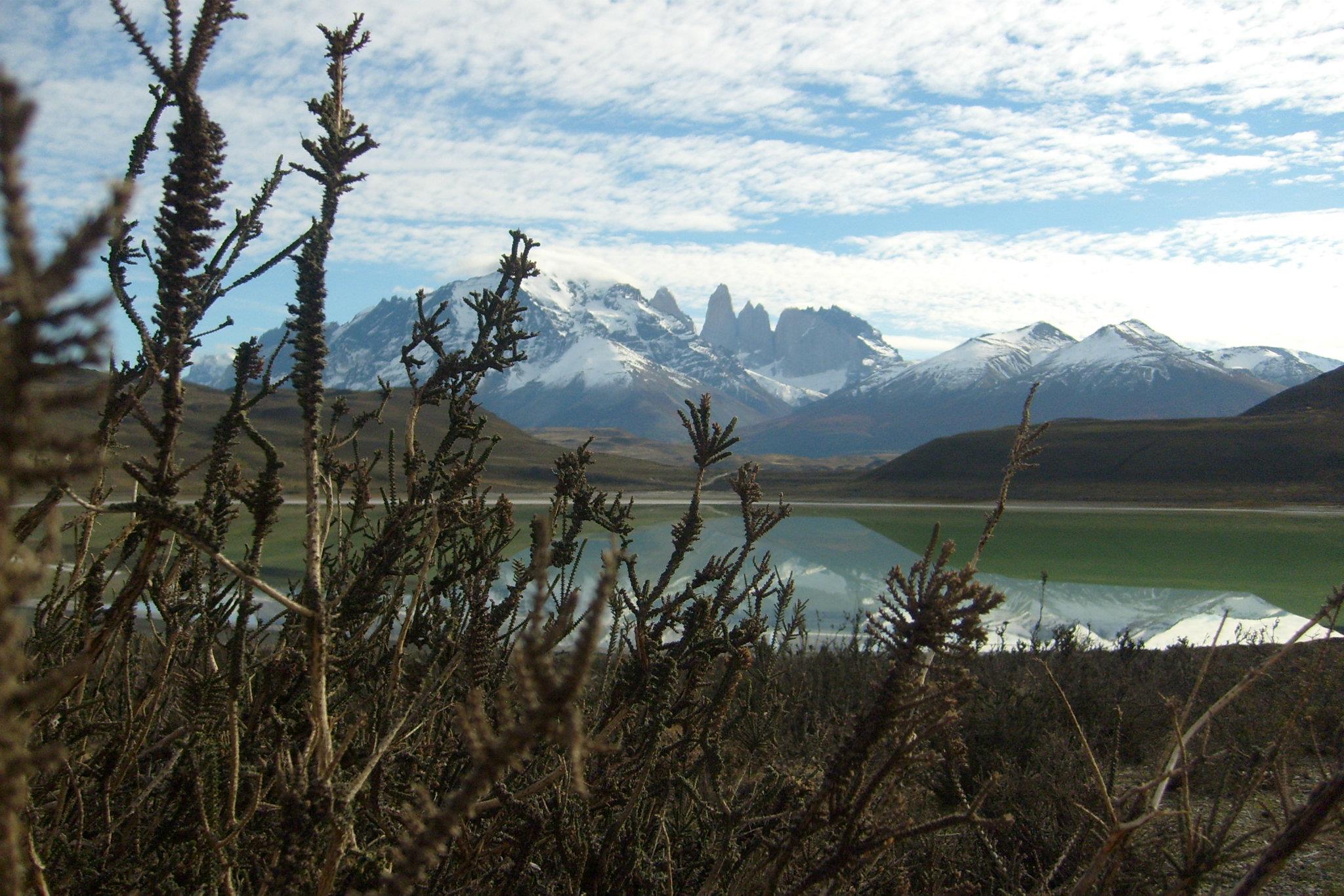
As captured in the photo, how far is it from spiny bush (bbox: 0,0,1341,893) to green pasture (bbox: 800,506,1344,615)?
22506 mm

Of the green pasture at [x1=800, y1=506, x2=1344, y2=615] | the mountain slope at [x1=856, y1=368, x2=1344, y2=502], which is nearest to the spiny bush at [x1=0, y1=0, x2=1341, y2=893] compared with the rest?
the green pasture at [x1=800, y1=506, x2=1344, y2=615]

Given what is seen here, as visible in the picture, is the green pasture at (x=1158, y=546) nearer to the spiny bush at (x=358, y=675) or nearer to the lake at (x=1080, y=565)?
the lake at (x=1080, y=565)

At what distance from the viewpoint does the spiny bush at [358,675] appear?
627 millimetres

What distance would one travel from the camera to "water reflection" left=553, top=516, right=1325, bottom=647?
53.4 feet

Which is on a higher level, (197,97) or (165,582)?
(197,97)

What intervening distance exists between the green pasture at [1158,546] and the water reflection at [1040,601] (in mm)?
1374

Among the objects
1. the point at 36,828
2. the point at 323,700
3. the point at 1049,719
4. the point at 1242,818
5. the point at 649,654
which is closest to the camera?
the point at 323,700

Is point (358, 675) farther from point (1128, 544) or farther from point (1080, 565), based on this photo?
point (1128, 544)

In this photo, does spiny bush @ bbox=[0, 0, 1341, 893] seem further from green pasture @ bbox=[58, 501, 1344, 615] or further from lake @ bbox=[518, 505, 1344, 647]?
green pasture @ bbox=[58, 501, 1344, 615]

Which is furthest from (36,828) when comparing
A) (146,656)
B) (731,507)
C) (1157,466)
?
(1157,466)

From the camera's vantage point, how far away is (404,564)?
5.54 feet

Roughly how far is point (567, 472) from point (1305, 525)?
2048 inches

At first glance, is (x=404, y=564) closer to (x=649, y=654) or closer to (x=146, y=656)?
(x=649, y=654)

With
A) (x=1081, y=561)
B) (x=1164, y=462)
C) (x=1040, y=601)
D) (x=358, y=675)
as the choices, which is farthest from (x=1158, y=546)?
(x=1164, y=462)
